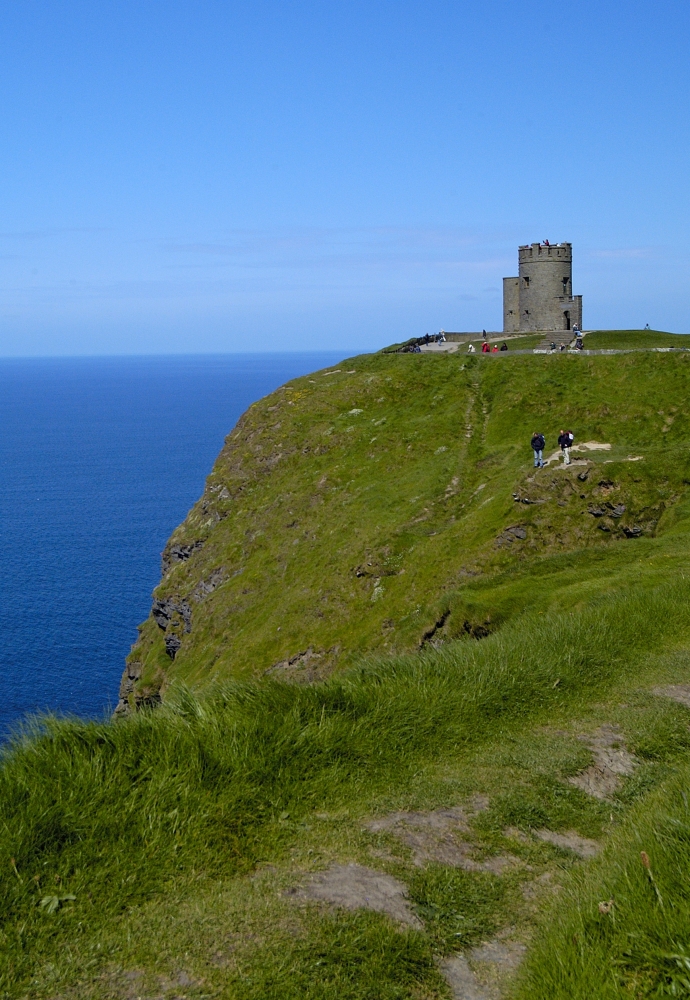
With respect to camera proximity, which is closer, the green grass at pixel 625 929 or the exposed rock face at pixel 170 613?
the green grass at pixel 625 929

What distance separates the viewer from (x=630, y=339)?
77.4 meters

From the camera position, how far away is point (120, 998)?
7.36 metres

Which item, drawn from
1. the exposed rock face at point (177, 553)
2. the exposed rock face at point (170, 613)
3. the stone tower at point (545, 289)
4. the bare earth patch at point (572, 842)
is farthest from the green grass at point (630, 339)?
the bare earth patch at point (572, 842)

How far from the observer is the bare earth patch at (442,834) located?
31.8 ft

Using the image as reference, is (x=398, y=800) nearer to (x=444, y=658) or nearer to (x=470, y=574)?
(x=444, y=658)

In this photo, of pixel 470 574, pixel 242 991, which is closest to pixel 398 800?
pixel 242 991

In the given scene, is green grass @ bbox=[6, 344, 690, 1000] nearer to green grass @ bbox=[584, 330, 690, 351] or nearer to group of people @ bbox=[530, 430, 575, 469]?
group of people @ bbox=[530, 430, 575, 469]

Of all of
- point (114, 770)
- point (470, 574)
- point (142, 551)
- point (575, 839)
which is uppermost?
point (114, 770)

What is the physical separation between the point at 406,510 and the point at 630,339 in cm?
3589

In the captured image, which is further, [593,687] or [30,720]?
[593,687]

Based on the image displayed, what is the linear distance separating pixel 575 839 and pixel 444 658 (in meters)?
5.15

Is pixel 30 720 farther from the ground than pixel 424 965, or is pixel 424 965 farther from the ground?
pixel 30 720

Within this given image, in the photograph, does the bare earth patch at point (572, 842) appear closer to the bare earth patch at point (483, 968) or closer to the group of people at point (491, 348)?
the bare earth patch at point (483, 968)

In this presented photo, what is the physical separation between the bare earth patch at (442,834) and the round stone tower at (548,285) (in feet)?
276
